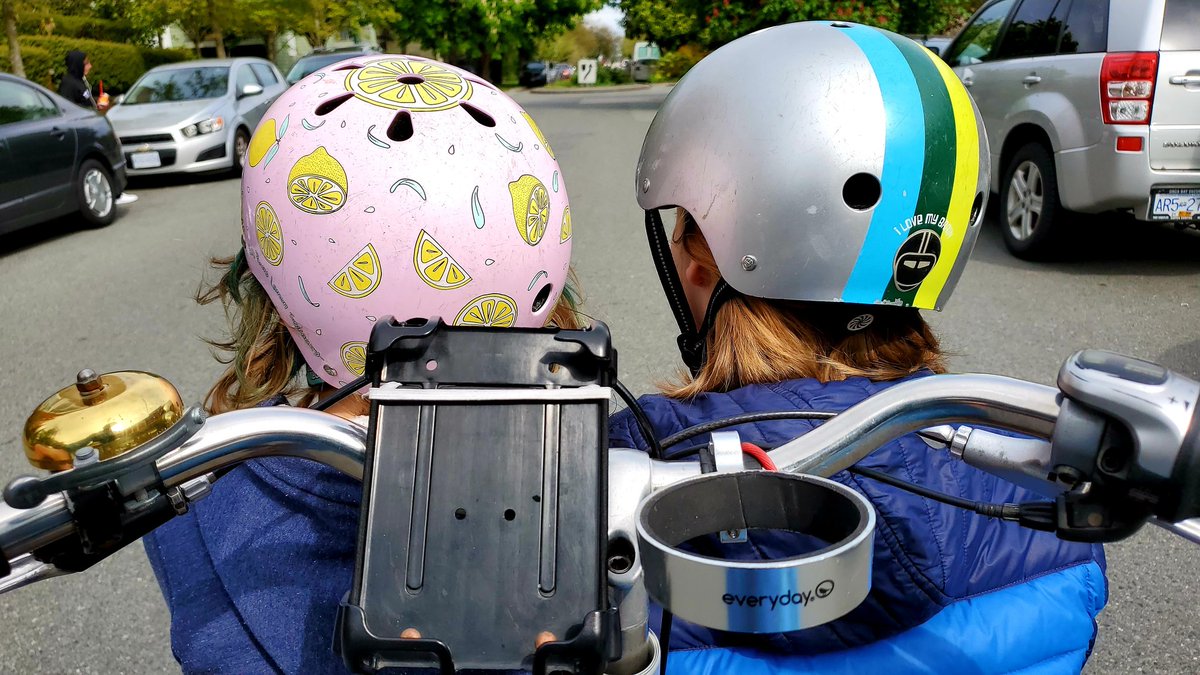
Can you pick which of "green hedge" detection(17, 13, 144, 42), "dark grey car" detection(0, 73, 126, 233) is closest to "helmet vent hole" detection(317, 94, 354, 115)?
"dark grey car" detection(0, 73, 126, 233)

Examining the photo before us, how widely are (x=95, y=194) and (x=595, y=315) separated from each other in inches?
276

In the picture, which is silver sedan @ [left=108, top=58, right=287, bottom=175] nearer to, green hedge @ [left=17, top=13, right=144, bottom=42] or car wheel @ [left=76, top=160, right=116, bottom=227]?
car wheel @ [left=76, top=160, right=116, bottom=227]

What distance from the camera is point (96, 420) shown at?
934 mm

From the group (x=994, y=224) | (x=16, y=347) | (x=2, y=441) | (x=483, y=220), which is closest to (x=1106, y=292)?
(x=994, y=224)

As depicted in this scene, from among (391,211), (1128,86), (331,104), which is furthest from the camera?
(1128,86)

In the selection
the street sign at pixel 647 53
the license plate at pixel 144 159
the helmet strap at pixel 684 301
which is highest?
the helmet strap at pixel 684 301

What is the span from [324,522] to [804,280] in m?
1.02

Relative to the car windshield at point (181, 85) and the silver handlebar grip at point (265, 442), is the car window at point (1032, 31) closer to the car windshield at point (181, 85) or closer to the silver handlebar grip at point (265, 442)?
the silver handlebar grip at point (265, 442)

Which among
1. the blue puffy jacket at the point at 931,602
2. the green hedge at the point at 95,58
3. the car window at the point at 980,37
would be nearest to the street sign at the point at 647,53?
the green hedge at the point at 95,58

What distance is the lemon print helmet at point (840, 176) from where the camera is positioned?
1.94 meters

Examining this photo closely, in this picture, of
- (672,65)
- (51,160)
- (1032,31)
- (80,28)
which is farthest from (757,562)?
(672,65)

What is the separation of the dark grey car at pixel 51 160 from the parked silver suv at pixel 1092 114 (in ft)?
29.7

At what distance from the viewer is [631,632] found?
3.38ft

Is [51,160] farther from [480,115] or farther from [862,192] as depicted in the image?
[862,192]
